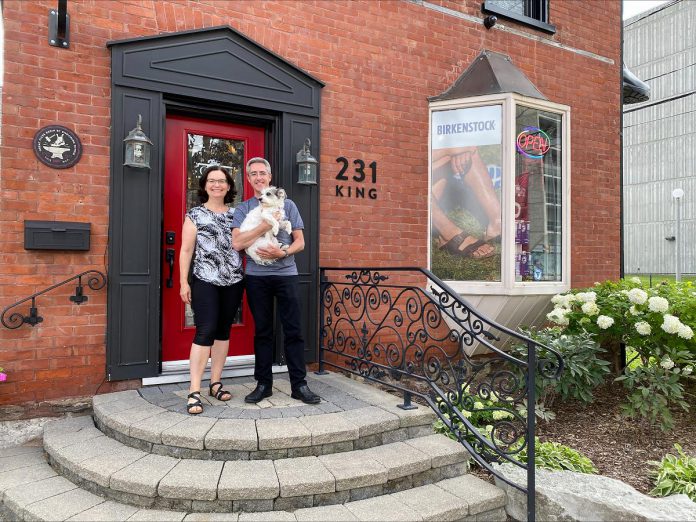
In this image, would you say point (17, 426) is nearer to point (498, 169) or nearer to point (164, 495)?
point (164, 495)

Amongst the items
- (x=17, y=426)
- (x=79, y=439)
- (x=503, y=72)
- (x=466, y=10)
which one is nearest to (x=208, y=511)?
(x=79, y=439)

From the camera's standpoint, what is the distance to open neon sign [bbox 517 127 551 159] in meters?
5.02

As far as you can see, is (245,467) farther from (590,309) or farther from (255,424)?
(590,309)

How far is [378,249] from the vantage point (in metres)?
4.88

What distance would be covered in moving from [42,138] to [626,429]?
5236 millimetres

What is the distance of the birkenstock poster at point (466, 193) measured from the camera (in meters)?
5.00

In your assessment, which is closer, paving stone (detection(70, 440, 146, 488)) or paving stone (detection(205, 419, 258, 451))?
paving stone (detection(70, 440, 146, 488))

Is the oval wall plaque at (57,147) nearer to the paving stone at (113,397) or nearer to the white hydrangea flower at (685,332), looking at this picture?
the paving stone at (113,397)

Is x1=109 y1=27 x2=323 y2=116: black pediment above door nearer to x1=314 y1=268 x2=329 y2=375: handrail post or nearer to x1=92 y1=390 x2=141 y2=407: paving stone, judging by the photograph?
x1=314 y1=268 x2=329 y2=375: handrail post

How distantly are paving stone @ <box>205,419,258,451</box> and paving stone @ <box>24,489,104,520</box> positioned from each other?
0.62 metres

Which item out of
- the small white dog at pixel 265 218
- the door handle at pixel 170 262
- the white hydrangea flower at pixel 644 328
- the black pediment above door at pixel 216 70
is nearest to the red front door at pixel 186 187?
the door handle at pixel 170 262

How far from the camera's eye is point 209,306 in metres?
3.18

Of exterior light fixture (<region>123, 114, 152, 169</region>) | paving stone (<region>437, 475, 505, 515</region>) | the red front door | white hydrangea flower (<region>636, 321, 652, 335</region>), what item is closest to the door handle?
the red front door

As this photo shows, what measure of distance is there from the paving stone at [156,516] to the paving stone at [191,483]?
0.08m
